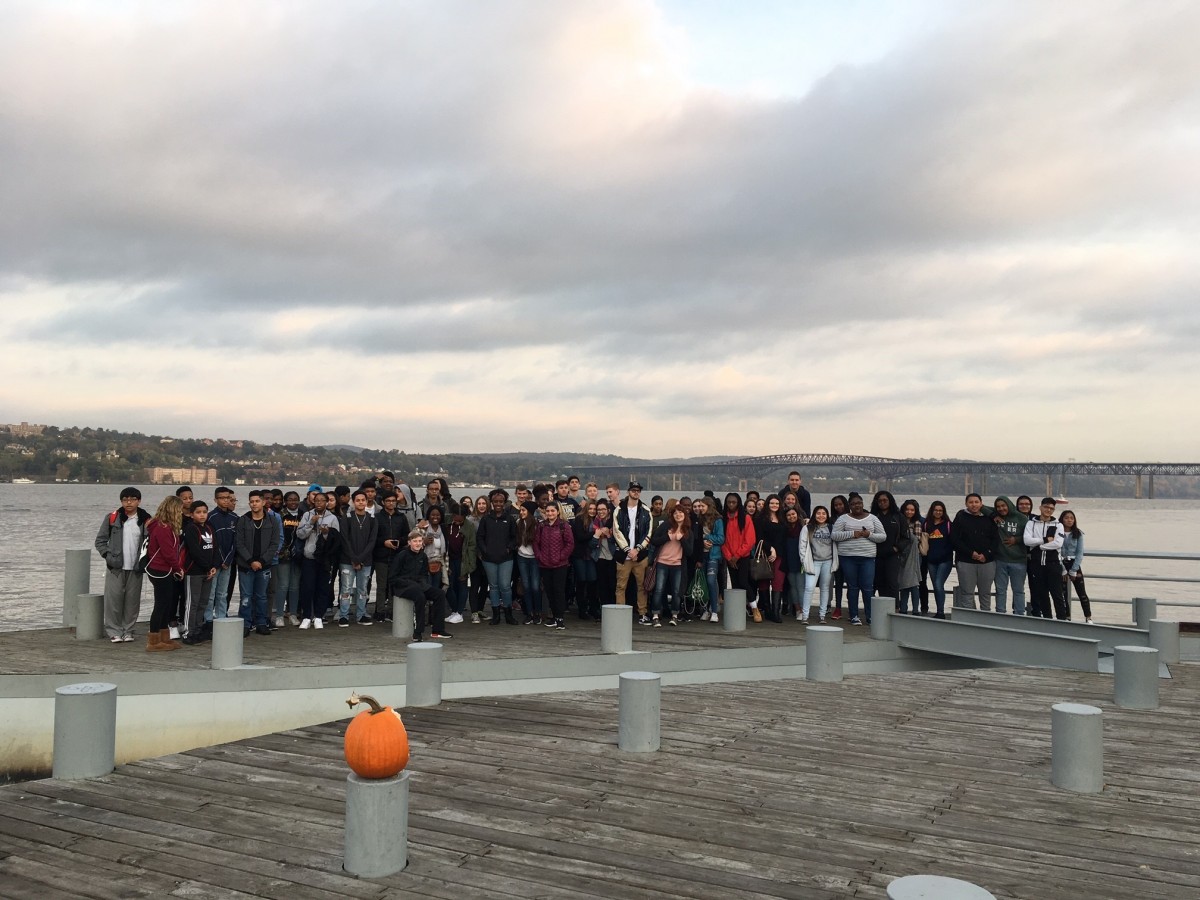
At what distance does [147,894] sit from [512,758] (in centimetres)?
304

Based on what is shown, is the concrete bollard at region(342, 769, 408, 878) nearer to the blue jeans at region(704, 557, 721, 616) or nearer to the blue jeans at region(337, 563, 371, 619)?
the blue jeans at region(337, 563, 371, 619)

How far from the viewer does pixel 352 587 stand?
1383 centimetres

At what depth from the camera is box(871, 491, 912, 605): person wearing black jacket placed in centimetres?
1423

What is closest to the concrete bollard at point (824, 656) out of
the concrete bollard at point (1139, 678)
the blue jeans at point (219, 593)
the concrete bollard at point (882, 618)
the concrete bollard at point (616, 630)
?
the concrete bollard at point (616, 630)

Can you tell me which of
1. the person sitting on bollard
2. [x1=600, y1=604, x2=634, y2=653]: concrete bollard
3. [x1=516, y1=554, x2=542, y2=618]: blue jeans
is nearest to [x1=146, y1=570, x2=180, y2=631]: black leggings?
the person sitting on bollard

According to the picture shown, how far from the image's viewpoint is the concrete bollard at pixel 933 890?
3.68 meters

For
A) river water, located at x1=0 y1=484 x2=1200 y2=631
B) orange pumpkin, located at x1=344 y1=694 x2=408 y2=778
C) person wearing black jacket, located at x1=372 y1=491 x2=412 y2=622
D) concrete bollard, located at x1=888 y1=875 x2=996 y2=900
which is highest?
person wearing black jacket, located at x1=372 y1=491 x2=412 y2=622

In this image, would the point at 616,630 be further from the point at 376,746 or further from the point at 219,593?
the point at 376,746

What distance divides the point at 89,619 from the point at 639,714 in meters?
9.43

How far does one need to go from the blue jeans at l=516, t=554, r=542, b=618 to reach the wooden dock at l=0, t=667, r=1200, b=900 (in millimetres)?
5191

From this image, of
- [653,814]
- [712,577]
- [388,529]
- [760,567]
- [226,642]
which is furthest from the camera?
[712,577]

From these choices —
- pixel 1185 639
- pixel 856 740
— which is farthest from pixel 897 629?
pixel 856 740

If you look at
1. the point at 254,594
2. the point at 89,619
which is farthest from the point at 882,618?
the point at 89,619

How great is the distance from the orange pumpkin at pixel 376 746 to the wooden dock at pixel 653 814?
59cm
